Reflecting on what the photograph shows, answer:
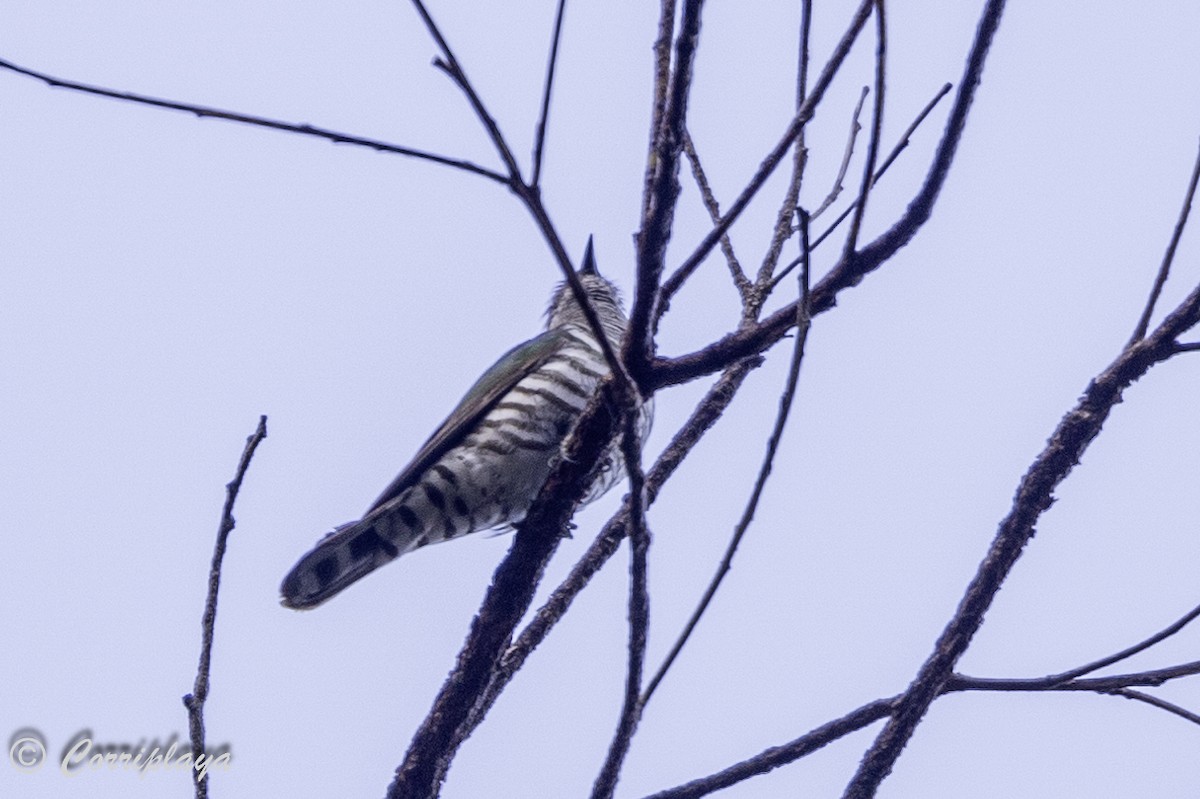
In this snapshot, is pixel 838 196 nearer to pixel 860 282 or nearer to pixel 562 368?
pixel 860 282

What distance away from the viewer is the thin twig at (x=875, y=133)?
218cm

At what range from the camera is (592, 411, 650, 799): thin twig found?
226 centimetres

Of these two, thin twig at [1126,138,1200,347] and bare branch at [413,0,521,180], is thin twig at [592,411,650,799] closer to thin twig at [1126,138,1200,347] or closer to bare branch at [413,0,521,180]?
bare branch at [413,0,521,180]

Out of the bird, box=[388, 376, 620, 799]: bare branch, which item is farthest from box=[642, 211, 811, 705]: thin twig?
the bird

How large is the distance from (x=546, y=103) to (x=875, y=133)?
58cm

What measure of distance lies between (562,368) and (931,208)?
306 cm

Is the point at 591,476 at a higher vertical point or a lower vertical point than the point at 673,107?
lower

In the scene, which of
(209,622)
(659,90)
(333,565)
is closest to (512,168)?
(659,90)

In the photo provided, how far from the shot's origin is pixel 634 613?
2.26m

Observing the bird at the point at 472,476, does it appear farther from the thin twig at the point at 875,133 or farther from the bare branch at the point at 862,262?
the thin twig at the point at 875,133

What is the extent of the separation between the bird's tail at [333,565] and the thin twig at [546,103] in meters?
2.94

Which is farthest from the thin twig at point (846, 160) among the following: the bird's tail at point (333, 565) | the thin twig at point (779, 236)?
the bird's tail at point (333, 565)

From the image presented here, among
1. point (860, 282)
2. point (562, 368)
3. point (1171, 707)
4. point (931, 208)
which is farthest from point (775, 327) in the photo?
point (562, 368)

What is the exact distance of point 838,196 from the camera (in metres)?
3.48
